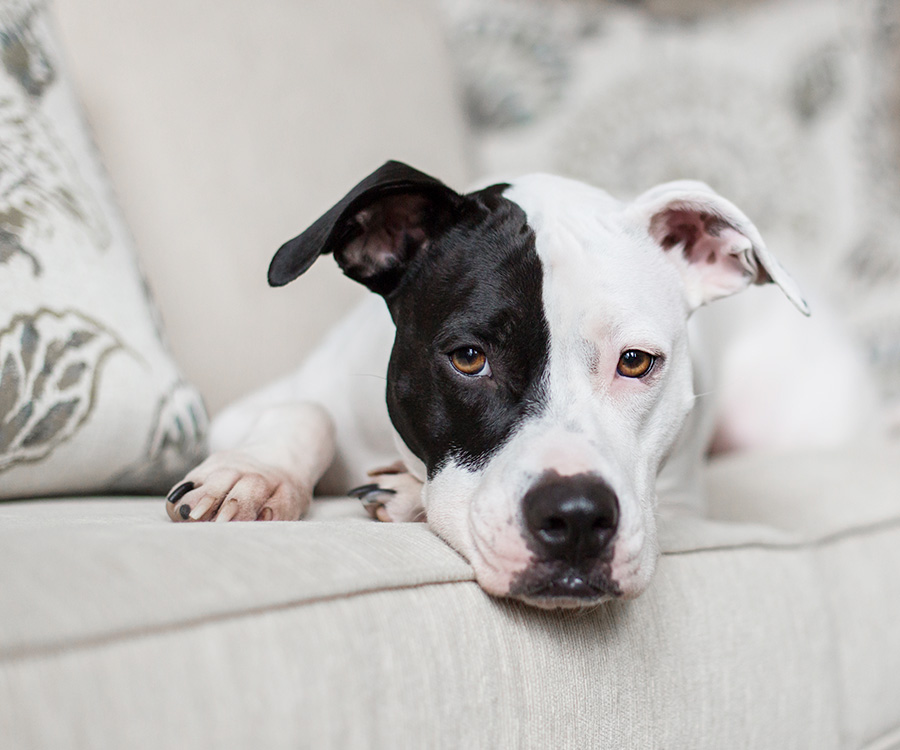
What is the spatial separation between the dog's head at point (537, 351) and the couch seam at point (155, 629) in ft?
0.63

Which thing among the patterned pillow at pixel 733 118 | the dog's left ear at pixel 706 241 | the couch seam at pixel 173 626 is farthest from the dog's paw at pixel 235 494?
the patterned pillow at pixel 733 118

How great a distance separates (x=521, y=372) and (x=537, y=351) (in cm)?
3

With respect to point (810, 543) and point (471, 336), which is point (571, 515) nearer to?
point (471, 336)

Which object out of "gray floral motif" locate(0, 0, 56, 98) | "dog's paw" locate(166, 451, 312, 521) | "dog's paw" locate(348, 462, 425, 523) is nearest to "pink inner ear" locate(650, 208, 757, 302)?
"dog's paw" locate(348, 462, 425, 523)

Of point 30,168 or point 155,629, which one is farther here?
point 30,168

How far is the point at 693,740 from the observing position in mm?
909

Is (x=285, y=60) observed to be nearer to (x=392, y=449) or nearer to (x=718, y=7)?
(x=392, y=449)

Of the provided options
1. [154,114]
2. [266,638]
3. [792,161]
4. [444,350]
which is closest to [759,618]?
[444,350]

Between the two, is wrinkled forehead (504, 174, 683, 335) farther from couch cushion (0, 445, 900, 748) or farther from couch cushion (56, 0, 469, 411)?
couch cushion (56, 0, 469, 411)

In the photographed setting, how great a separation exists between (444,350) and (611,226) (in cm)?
31

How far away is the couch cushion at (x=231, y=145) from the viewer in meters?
1.69

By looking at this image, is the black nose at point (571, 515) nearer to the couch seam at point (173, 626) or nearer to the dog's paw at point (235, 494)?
the couch seam at point (173, 626)

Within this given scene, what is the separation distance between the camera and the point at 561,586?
2.62ft

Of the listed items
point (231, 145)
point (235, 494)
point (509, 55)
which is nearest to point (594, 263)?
point (235, 494)
